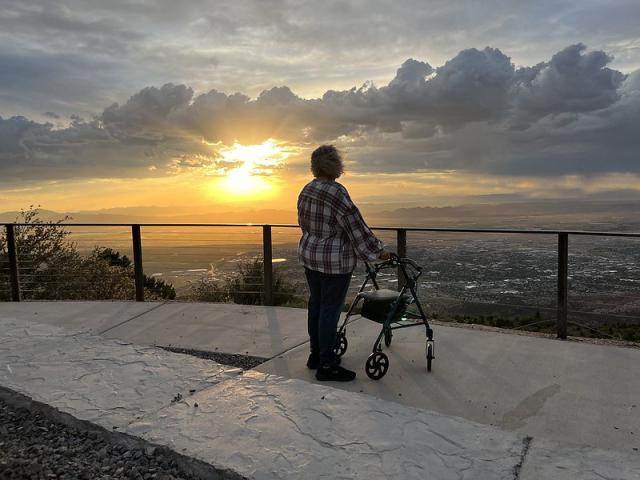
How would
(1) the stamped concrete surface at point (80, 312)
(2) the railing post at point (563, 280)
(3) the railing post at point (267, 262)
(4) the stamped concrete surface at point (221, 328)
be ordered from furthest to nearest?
(3) the railing post at point (267, 262) → (1) the stamped concrete surface at point (80, 312) → (2) the railing post at point (563, 280) → (4) the stamped concrete surface at point (221, 328)

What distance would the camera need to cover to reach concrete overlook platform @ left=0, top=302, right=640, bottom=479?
8.32ft

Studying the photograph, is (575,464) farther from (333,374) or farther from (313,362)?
(313,362)

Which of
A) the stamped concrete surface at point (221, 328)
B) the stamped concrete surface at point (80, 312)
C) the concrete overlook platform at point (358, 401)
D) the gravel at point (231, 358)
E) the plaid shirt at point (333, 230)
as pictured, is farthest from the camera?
the stamped concrete surface at point (80, 312)

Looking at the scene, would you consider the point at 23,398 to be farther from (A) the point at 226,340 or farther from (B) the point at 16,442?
(A) the point at 226,340

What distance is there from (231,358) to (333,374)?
3.39 feet

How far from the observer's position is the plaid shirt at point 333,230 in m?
3.65

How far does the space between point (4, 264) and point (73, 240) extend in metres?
1.53

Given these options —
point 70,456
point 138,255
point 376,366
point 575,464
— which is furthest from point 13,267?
point 575,464

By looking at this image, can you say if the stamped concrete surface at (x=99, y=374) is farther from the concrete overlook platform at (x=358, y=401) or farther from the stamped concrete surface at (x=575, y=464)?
the stamped concrete surface at (x=575, y=464)

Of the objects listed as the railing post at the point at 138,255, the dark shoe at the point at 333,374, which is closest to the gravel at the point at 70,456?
the dark shoe at the point at 333,374

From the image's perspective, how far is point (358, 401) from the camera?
3.19m

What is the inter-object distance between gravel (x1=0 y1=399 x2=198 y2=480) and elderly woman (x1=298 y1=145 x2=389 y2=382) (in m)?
1.51

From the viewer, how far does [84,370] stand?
379 centimetres

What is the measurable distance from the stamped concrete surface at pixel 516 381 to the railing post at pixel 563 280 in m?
0.32
